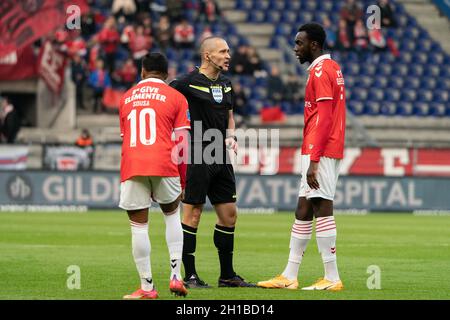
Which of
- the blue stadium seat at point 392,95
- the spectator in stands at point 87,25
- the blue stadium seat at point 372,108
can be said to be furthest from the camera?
the blue stadium seat at point 392,95

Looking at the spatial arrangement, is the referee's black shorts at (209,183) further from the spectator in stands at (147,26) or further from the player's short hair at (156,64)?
the spectator in stands at (147,26)

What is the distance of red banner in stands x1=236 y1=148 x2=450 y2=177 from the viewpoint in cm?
2742

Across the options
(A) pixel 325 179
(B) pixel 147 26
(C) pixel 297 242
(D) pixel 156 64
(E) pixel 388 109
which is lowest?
(C) pixel 297 242

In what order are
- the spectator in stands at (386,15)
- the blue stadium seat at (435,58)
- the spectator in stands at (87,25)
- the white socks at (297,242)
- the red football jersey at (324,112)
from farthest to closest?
the blue stadium seat at (435,58), the spectator in stands at (386,15), the spectator in stands at (87,25), the white socks at (297,242), the red football jersey at (324,112)

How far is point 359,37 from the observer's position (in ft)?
114

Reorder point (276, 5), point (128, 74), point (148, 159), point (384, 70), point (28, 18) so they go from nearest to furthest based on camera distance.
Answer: point (148, 159)
point (28, 18)
point (128, 74)
point (384, 70)
point (276, 5)

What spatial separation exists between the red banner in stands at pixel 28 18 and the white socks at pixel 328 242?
2014 centimetres

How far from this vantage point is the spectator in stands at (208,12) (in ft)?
112

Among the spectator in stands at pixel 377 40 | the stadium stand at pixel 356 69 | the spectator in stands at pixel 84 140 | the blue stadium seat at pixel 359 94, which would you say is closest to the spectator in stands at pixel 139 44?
the stadium stand at pixel 356 69

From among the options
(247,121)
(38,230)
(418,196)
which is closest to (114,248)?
(38,230)

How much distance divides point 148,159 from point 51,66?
21.9m

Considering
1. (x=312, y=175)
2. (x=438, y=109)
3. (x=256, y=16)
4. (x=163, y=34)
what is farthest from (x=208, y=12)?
(x=312, y=175)

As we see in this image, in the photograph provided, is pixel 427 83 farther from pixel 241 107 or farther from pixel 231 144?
pixel 231 144

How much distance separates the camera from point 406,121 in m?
33.4
